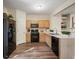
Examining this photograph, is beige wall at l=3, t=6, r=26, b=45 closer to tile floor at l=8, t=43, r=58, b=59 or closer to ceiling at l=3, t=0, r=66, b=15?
ceiling at l=3, t=0, r=66, b=15

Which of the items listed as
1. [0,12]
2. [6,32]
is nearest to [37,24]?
[6,32]

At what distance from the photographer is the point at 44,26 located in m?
10.4

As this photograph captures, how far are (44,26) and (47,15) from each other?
1133mm

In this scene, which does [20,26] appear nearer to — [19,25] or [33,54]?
[19,25]

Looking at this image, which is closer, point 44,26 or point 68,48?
point 68,48

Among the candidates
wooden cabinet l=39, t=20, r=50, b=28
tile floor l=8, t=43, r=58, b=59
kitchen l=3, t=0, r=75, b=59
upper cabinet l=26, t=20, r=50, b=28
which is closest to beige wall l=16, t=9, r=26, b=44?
kitchen l=3, t=0, r=75, b=59

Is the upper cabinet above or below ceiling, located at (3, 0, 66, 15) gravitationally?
below

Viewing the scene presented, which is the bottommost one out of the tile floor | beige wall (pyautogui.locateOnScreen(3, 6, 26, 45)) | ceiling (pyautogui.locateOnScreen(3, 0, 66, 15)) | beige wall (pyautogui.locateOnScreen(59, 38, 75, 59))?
the tile floor

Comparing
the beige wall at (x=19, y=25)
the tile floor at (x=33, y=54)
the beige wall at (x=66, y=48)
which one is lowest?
the tile floor at (x=33, y=54)

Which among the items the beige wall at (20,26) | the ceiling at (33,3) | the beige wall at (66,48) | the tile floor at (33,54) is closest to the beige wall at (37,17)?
the beige wall at (20,26)

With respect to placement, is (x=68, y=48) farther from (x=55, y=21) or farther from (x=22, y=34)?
A: (x=22, y=34)

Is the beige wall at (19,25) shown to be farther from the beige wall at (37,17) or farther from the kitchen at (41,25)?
the beige wall at (37,17)

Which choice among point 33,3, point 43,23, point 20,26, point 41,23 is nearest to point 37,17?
point 41,23

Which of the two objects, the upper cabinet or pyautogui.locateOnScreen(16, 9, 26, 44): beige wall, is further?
the upper cabinet
